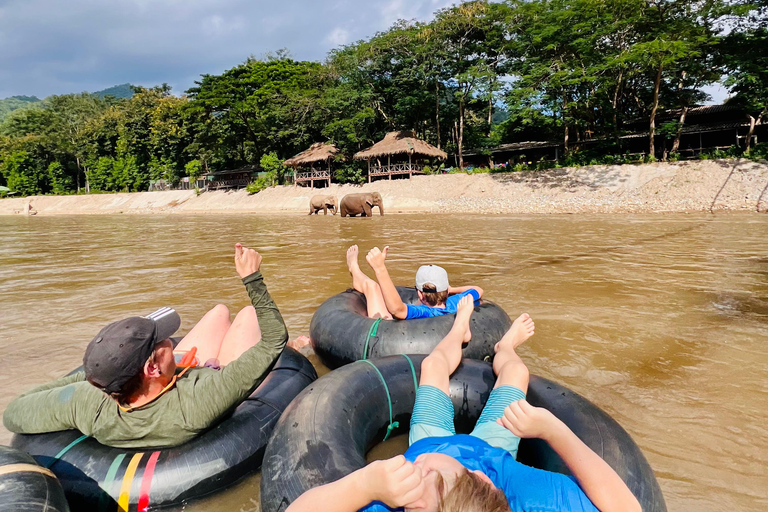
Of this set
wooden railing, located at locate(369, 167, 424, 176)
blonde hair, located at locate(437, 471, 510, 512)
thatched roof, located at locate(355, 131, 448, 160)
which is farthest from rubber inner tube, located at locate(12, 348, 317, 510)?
wooden railing, located at locate(369, 167, 424, 176)

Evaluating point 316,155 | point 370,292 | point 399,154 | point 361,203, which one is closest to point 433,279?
point 370,292

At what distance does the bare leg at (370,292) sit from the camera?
385cm

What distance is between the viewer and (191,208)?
119 ft

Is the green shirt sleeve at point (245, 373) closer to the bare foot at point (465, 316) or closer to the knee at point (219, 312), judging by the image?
the knee at point (219, 312)

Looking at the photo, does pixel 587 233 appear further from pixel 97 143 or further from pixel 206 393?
pixel 97 143

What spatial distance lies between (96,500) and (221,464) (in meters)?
0.51

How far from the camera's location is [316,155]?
1259 inches

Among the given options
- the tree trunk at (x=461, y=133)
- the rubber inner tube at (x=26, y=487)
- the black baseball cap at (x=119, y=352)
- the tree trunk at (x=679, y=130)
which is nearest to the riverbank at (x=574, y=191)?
the tree trunk at (x=679, y=130)

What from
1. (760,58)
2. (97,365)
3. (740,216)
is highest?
(760,58)

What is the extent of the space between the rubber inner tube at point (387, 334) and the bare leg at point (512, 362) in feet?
1.39

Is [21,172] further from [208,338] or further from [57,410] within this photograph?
[57,410]

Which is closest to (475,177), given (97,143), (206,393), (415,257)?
(415,257)

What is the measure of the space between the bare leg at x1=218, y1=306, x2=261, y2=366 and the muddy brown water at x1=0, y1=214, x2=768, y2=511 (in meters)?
0.78

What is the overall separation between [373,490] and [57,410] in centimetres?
167
